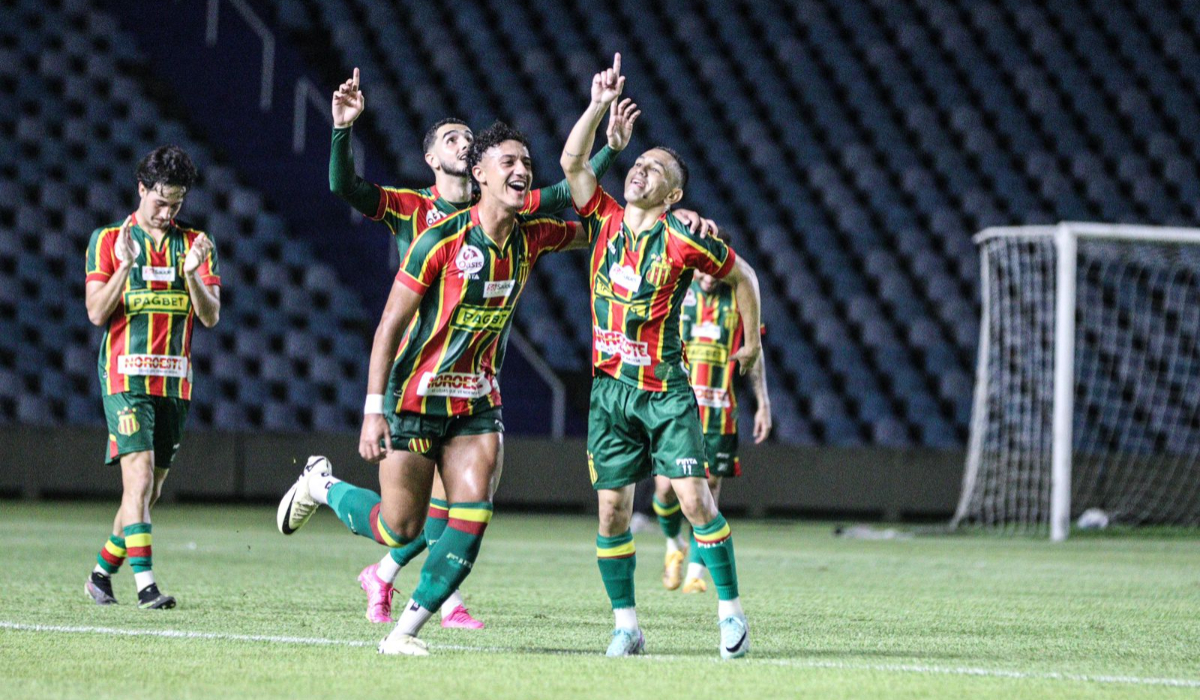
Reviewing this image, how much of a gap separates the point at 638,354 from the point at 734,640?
1.02m

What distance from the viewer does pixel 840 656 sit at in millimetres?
5152

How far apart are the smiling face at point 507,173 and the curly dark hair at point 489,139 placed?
2cm

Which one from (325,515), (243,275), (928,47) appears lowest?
(325,515)

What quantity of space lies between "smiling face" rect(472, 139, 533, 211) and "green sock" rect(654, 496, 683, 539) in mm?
3505

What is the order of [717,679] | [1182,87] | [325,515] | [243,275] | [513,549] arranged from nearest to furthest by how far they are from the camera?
[717,679], [513,549], [325,515], [243,275], [1182,87]

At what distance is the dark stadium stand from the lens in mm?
16219

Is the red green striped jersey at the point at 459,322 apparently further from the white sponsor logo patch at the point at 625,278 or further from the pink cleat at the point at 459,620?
the pink cleat at the point at 459,620

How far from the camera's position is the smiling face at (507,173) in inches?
204

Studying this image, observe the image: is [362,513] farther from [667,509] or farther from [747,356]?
[667,509]

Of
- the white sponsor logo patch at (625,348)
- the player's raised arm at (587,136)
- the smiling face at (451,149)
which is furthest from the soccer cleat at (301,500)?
the player's raised arm at (587,136)

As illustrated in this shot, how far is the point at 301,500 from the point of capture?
6266 mm

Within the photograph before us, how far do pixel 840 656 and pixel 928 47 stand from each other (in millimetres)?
15798

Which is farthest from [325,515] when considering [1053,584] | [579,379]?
[1053,584]

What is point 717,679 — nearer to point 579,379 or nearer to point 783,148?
point 579,379
